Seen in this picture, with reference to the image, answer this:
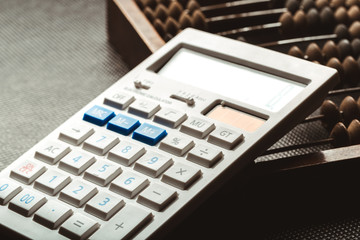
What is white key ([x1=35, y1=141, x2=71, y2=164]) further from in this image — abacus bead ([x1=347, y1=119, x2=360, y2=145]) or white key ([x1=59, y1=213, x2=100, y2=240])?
abacus bead ([x1=347, y1=119, x2=360, y2=145])

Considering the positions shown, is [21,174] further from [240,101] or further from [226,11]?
[226,11]

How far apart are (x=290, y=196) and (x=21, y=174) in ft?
0.74

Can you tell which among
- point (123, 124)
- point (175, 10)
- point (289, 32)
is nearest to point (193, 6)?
point (175, 10)

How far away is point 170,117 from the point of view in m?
0.56

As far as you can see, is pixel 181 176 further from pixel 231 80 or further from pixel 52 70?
pixel 52 70

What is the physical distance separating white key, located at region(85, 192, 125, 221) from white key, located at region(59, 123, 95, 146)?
79 millimetres

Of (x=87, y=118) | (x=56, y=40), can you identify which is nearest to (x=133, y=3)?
(x=56, y=40)

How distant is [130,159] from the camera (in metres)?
0.52

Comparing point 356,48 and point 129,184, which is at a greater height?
point 129,184

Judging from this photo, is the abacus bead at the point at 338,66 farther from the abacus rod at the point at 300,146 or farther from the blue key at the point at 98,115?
the blue key at the point at 98,115

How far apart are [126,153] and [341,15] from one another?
43 cm

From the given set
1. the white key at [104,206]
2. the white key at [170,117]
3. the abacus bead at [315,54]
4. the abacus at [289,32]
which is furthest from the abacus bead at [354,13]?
the white key at [104,206]

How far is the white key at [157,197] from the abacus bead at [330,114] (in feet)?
0.74

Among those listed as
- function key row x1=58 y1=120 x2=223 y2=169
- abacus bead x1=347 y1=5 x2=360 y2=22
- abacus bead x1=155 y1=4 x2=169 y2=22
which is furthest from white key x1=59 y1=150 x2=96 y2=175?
abacus bead x1=347 y1=5 x2=360 y2=22
